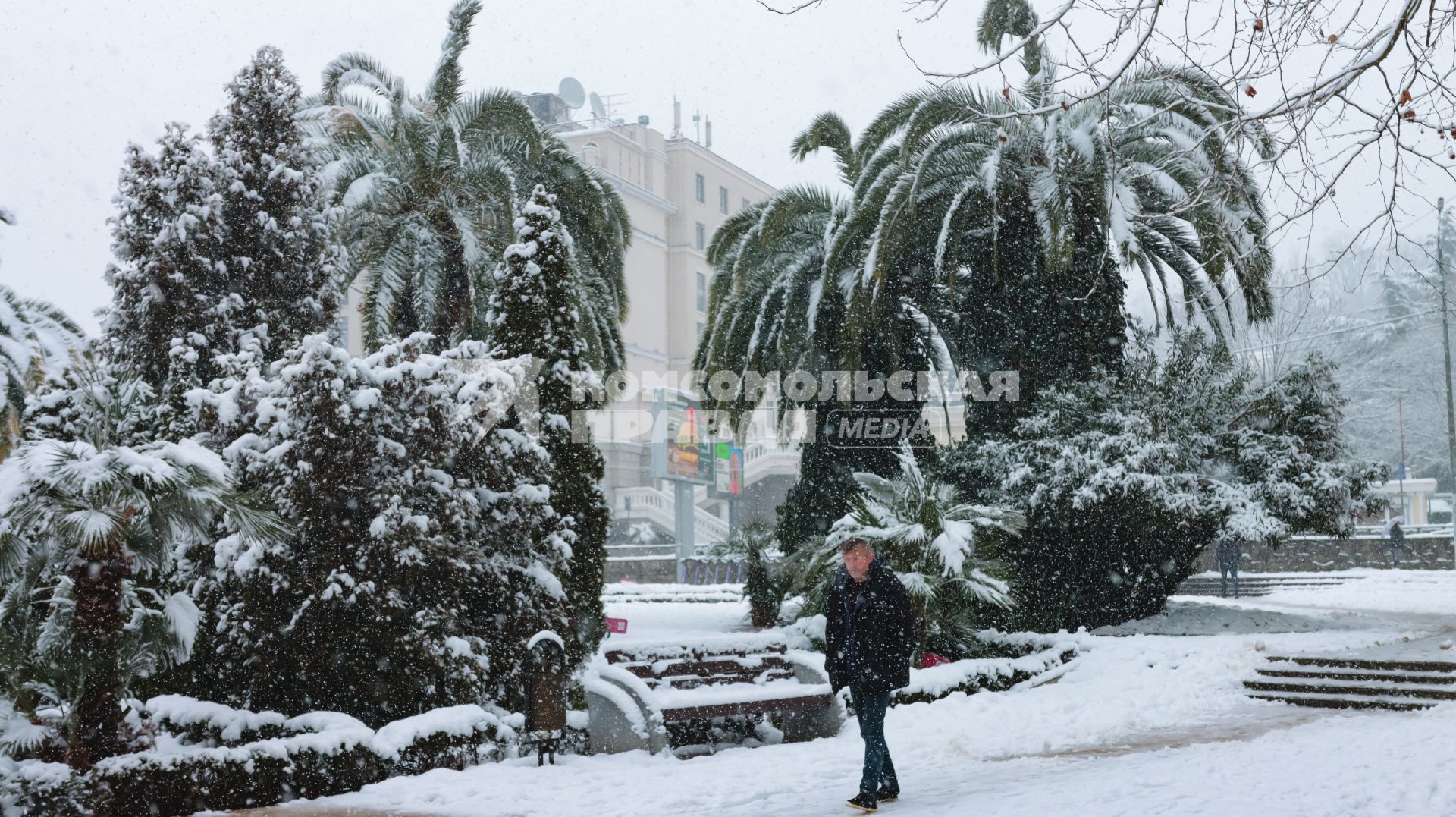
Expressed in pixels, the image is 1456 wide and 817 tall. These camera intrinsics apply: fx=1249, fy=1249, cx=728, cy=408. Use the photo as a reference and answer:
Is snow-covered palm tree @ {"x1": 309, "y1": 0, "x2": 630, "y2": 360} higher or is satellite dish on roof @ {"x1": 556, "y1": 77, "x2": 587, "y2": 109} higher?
satellite dish on roof @ {"x1": 556, "y1": 77, "x2": 587, "y2": 109}

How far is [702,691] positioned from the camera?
978 centimetres

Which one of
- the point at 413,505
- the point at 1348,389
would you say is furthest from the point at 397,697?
the point at 1348,389

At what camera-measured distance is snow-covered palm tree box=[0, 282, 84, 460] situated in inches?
585

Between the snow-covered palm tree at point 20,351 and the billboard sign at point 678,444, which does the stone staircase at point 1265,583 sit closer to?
the billboard sign at point 678,444

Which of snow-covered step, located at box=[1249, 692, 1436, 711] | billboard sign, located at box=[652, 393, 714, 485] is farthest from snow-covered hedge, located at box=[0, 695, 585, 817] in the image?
billboard sign, located at box=[652, 393, 714, 485]

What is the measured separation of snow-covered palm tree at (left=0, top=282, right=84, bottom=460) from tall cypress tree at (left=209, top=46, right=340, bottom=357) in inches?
101

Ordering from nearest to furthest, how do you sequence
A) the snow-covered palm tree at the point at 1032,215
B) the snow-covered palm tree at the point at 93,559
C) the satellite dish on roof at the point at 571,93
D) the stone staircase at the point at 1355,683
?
the snow-covered palm tree at the point at 93,559
the stone staircase at the point at 1355,683
the snow-covered palm tree at the point at 1032,215
the satellite dish on roof at the point at 571,93

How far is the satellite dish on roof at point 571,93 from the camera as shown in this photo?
58219mm

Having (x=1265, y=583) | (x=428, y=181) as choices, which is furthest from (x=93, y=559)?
(x=1265, y=583)

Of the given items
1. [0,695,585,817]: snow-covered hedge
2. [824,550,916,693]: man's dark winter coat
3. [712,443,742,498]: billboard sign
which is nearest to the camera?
[0,695,585,817]: snow-covered hedge

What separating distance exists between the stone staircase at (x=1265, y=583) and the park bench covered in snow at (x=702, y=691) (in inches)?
880

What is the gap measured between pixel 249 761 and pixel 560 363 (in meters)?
6.39

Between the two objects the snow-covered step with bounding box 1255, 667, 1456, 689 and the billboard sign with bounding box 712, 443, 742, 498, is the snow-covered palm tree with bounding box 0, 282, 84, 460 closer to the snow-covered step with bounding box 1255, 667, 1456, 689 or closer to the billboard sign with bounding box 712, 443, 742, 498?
the snow-covered step with bounding box 1255, 667, 1456, 689

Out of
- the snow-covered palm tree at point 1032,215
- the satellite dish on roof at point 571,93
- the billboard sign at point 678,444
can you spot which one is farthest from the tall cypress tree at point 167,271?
the satellite dish on roof at point 571,93
